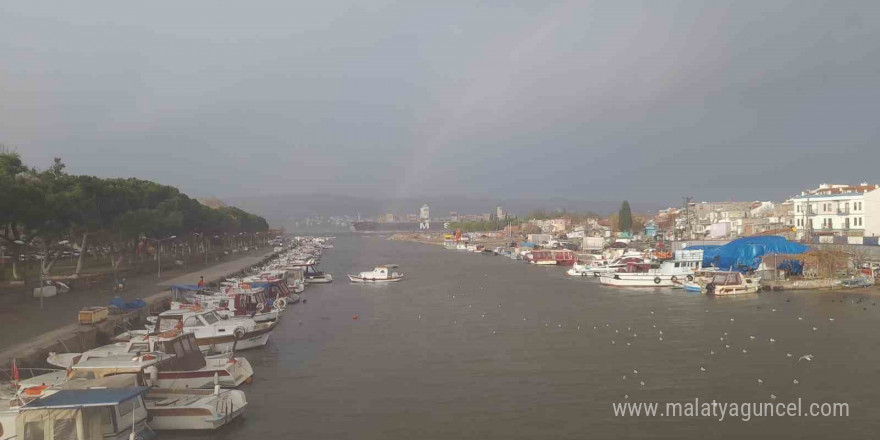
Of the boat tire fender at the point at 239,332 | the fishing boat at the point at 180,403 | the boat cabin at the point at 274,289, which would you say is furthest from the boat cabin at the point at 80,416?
the boat cabin at the point at 274,289

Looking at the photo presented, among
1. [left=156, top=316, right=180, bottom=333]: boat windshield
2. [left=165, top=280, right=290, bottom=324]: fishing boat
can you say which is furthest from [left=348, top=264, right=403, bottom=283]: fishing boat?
[left=156, top=316, right=180, bottom=333]: boat windshield

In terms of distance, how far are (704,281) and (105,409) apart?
31716 mm

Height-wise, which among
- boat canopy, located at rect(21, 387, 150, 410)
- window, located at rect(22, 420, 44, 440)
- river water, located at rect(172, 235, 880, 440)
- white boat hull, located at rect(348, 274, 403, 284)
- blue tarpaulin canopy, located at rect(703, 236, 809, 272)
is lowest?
white boat hull, located at rect(348, 274, 403, 284)

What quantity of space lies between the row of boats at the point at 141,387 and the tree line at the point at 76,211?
11.5 metres

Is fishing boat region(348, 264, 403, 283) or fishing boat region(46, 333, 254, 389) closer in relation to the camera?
fishing boat region(46, 333, 254, 389)

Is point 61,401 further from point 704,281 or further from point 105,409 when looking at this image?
point 704,281

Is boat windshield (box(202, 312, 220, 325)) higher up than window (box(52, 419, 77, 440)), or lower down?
higher up

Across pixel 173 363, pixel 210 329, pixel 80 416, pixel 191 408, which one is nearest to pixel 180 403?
pixel 191 408

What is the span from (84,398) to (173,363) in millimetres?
3980

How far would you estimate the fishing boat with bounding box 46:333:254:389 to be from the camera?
45.1 ft

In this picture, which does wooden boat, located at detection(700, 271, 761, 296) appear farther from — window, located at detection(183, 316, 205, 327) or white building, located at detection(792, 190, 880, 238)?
window, located at detection(183, 316, 205, 327)

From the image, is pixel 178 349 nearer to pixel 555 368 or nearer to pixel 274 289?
pixel 555 368

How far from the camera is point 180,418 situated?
12.0 meters

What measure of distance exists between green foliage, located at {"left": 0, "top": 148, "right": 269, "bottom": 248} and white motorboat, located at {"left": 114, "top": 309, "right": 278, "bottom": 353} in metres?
10.9
